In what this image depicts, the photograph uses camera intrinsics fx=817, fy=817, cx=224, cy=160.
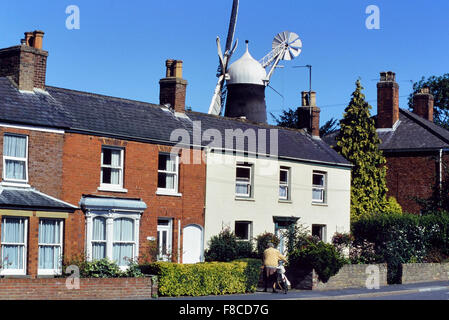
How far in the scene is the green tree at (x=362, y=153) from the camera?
52.4m

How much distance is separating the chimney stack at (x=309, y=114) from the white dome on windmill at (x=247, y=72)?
715cm

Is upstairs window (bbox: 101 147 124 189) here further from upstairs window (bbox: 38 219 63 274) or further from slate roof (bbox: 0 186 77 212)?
upstairs window (bbox: 38 219 63 274)

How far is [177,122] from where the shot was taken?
39.1 m

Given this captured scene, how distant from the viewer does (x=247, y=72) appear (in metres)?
56.8

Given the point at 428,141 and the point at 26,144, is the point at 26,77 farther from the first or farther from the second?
the point at 428,141

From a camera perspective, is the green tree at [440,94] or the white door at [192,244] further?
the green tree at [440,94]

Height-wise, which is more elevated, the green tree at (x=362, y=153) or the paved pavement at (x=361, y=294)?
the green tree at (x=362, y=153)

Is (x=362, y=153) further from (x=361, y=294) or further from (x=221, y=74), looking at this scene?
(x=361, y=294)

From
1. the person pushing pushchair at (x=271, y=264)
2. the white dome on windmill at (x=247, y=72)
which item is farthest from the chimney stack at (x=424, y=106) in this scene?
the person pushing pushchair at (x=271, y=264)

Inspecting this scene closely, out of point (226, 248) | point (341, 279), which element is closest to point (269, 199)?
point (226, 248)

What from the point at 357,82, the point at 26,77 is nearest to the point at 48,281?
the point at 26,77

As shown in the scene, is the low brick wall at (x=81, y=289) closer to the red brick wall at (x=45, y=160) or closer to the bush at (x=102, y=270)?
the bush at (x=102, y=270)

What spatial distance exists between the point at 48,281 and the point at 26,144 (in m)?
7.42

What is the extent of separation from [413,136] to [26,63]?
33.0 m
